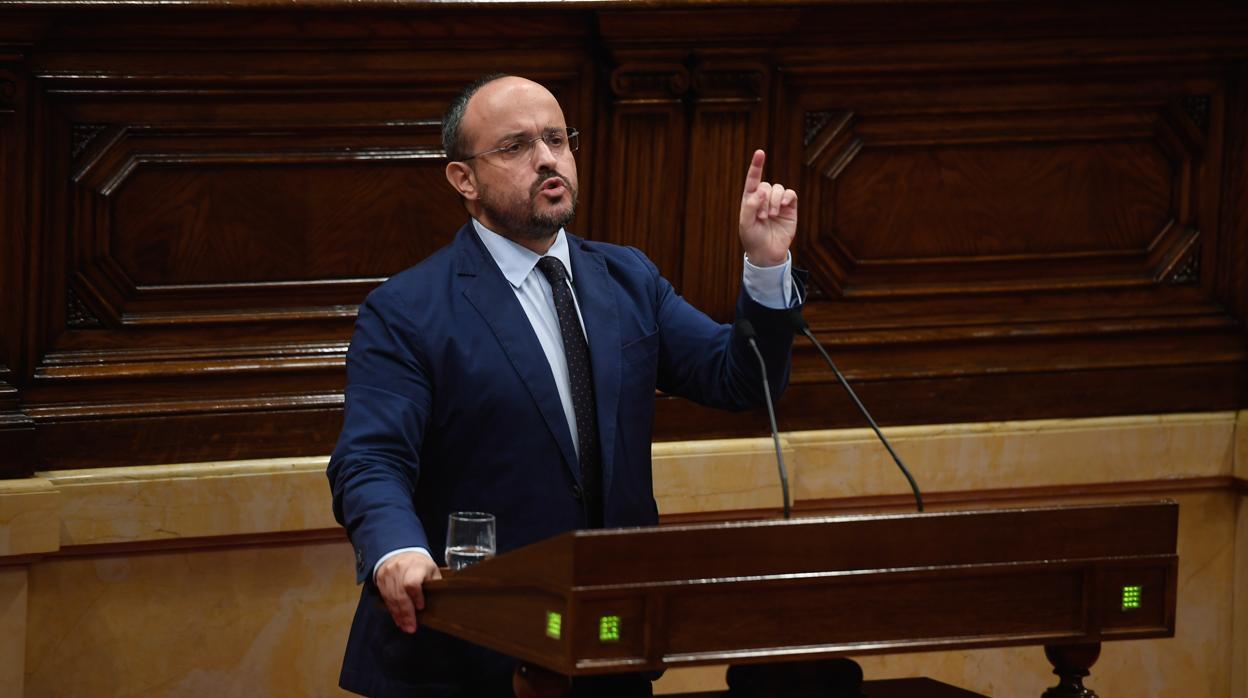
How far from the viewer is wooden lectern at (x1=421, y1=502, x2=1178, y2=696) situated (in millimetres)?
2486

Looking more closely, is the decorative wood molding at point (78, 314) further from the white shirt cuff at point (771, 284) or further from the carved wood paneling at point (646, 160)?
the white shirt cuff at point (771, 284)

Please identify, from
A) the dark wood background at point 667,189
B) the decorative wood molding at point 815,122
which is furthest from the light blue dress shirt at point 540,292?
the decorative wood molding at point 815,122

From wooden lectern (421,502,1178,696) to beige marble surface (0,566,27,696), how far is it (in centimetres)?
167

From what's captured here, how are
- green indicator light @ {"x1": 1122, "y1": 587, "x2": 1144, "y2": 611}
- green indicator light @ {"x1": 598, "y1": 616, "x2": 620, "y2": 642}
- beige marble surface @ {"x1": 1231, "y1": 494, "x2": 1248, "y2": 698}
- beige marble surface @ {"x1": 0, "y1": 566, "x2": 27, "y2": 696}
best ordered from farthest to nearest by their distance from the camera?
1. beige marble surface @ {"x1": 1231, "y1": 494, "x2": 1248, "y2": 698}
2. beige marble surface @ {"x1": 0, "y1": 566, "x2": 27, "y2": 696}
3. green indicator light @ {"x1": 1122, "y1": 587, "x2": 1144, "y2": 611}
4. green indicator light @ {"x1": 598, "y1": 616, "x2": 620, "y2": 642}

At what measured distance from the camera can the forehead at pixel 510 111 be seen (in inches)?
131

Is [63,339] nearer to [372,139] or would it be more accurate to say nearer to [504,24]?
[372,139]

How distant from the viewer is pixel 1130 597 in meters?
2.77

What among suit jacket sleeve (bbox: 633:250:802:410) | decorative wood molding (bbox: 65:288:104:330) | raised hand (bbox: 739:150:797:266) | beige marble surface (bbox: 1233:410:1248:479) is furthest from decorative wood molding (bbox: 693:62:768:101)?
beige marble surface (bbox: 1233:410:1248:479)

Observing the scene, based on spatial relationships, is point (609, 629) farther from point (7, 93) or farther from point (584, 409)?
point (7, 93)

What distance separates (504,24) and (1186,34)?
1.89 meters

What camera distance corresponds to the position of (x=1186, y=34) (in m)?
4.93

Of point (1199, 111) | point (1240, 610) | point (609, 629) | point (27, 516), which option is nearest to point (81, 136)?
point (27, 516)

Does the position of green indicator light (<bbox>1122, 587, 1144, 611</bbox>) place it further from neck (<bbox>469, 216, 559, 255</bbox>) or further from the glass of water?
neck (<bbox>469, 216, 559, 255</bbox>)

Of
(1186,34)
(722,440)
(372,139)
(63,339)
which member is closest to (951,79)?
(1186,34)
